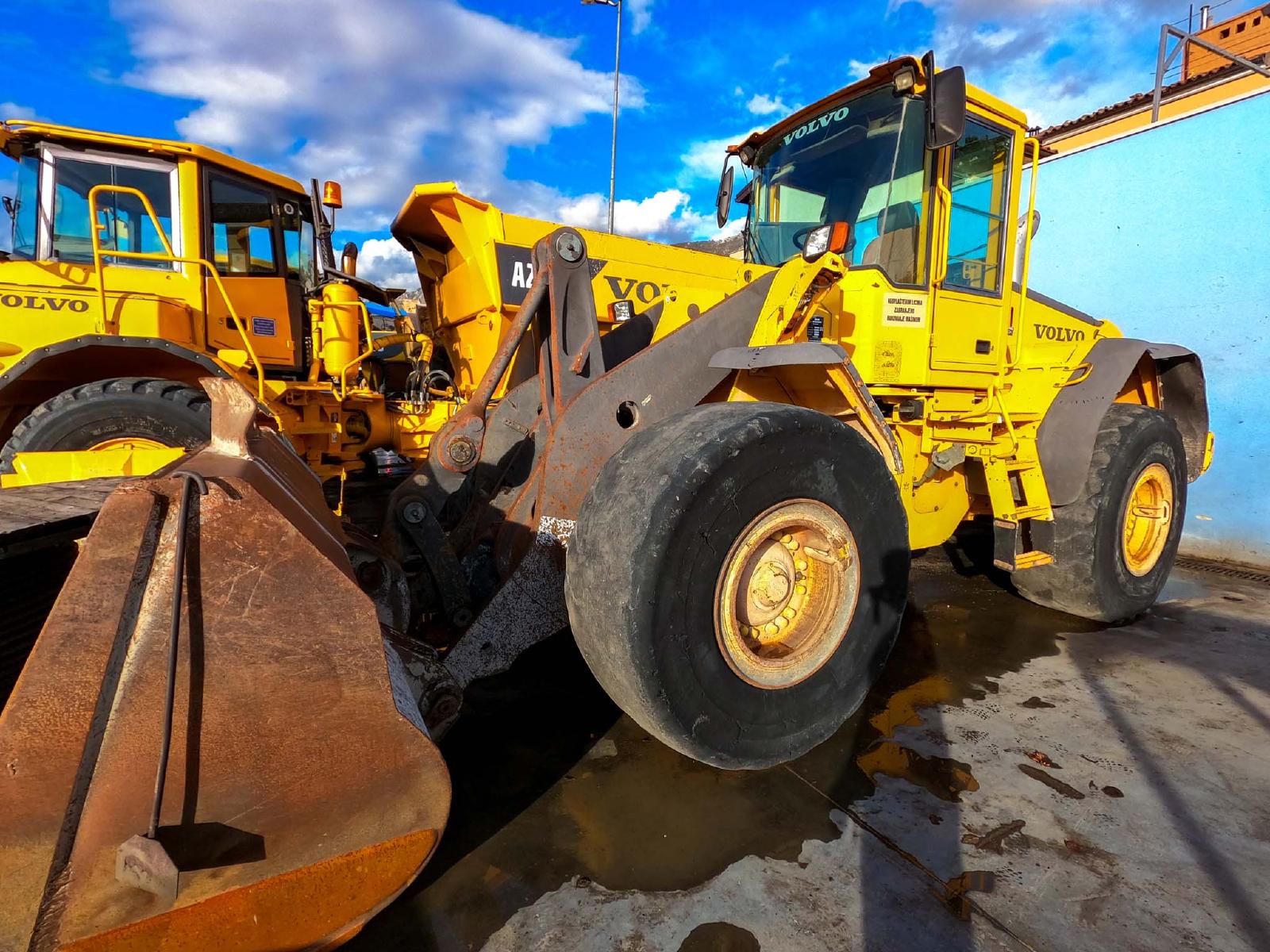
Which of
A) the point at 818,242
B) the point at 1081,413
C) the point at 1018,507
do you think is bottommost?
the point at 1018,507

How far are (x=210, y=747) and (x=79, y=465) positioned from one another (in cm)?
255

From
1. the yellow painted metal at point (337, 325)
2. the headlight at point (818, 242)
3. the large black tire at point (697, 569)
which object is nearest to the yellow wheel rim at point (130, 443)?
the yellow painted metal at point (337, 325)

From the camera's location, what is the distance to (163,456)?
3.53m

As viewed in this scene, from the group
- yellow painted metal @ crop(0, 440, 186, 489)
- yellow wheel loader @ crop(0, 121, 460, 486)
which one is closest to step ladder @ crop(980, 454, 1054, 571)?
yellow wheel loader @ crop(0, 121, 460, 486)

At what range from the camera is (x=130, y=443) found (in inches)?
156

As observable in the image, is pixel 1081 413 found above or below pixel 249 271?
below

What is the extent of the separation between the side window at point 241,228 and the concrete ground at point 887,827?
4.59 m

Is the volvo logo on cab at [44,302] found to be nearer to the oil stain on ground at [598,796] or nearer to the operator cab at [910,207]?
the oil stain on ground at [598,796]

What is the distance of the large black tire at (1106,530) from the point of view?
4.11m

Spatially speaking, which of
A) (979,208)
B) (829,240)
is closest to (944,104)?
(829,240)

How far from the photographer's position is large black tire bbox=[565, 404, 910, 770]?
2.00 m

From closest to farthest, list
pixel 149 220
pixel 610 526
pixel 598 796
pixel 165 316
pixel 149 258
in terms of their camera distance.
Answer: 1. pixel 610 526
2. pixel 598 796
3. pixel 165 316
4. pixel 149 258
5. pixel 149 220

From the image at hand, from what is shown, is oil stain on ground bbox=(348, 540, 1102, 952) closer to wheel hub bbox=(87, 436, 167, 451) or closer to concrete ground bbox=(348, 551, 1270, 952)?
concrete ground bbox=(348, 551, 1270, 952)

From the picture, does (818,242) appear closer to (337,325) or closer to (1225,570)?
(337,325)
